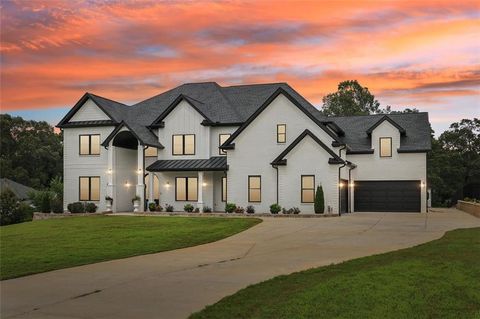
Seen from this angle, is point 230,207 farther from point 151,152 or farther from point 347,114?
point 347,114

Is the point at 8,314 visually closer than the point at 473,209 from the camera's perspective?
Yes

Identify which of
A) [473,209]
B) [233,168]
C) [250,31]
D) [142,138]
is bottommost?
[473,209]

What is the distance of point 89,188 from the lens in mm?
38469

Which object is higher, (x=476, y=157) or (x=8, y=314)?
(x=476, y=157)

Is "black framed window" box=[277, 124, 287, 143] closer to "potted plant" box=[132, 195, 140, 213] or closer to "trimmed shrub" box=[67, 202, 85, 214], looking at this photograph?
"potted plant" box=[132, 195, 140, 213]

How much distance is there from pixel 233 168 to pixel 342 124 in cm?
1300

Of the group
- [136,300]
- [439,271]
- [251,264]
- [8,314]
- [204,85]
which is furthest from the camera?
[204,85]

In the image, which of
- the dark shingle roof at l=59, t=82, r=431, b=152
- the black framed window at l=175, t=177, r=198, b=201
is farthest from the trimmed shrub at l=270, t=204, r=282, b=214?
the dark shingle roof at l=59, t=82, r=431, b=152

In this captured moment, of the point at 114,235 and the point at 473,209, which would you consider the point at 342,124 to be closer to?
the point at 473,209

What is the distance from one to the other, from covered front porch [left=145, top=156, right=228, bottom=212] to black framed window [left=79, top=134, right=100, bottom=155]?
4.60 m

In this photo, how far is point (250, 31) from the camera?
22078 mm

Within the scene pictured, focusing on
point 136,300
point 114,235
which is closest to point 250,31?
point 114,235

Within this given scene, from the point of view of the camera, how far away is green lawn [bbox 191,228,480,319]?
26.2 feet

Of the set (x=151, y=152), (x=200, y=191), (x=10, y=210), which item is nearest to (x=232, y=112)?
(x=200, y=191)
